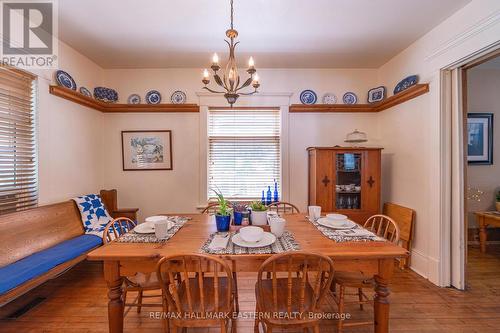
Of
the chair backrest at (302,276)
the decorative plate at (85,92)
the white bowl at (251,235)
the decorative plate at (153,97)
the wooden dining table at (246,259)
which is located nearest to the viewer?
the chair backrest at (302,276)

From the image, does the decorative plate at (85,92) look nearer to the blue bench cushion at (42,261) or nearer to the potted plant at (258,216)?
the blue bench cushion at (42,261)

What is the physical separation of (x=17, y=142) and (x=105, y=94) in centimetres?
136

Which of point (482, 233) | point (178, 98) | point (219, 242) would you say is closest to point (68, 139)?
point (178, 98)

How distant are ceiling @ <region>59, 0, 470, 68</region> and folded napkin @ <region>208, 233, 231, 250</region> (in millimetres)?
2003

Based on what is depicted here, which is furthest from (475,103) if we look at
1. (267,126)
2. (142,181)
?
(142,181)

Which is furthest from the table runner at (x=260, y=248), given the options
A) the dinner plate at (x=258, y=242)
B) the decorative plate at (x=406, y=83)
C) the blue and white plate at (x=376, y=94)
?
the blue and white plate at (x=376, y=94)

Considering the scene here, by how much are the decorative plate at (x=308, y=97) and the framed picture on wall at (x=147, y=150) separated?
2044 millimetres

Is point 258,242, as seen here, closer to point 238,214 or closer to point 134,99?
point 238,214

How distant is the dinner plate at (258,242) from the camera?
1.46m

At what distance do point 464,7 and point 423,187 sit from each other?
1773 millimetres

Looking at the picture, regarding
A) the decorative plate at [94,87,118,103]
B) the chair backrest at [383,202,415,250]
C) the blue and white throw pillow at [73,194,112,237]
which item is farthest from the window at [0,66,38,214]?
the chair backrest at [383,202,415,250]

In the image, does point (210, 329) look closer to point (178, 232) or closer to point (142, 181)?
point (178, 232)

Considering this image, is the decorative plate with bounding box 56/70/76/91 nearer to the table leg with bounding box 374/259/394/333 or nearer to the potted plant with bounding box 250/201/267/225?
the potted plant with bounding box 250/201/267/225

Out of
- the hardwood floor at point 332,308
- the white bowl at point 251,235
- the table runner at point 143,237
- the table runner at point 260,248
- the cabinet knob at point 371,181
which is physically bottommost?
the hardwood floor at point 332,308
